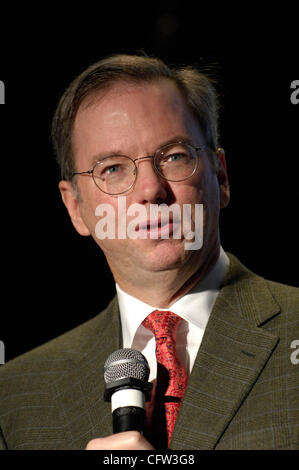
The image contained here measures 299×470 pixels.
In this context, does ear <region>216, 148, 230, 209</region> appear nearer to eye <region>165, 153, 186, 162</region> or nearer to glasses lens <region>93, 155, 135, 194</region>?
eye <region>165, 153, 186, 162</region>

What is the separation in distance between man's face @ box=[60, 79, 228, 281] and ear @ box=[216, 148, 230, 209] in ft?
0.12

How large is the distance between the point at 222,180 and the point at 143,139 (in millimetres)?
434

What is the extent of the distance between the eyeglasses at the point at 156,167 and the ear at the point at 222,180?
0.70ft

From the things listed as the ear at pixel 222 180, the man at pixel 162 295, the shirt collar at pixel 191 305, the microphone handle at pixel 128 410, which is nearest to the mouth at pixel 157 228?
the man at pixel 162 295

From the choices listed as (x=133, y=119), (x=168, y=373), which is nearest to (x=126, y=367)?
(x=168, y=373)

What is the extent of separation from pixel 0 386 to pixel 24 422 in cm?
26

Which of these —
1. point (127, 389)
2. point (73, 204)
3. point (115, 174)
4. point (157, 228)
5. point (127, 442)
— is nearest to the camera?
point (127, 442)

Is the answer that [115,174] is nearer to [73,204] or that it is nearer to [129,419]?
[73,204]

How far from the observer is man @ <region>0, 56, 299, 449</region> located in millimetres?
2094

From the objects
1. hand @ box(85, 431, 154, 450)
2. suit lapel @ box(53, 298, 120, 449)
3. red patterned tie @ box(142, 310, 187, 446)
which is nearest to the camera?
hand @ box(85, 431, 154, 450)

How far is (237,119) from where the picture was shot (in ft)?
9.53

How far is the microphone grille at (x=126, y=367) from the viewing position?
1.89 meters

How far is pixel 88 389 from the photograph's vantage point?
2.40 meters

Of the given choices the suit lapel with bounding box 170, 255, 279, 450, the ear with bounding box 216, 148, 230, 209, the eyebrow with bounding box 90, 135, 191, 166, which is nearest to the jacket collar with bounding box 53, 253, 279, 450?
the suit lapel with bounding box 170, 255, 279, 450
